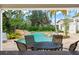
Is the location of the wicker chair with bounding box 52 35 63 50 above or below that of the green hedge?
below

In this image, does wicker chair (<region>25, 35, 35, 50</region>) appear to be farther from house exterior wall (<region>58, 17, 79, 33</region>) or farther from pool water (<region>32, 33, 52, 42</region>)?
house exterior wall (<region>58, 17, 79, 33</region>)

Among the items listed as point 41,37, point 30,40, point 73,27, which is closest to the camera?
point 30,40

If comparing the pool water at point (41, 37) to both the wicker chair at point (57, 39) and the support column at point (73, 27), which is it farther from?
the support column at point (73, 27)

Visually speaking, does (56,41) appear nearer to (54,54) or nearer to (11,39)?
(11,39)

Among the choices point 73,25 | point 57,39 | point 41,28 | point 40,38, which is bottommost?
point 40,38

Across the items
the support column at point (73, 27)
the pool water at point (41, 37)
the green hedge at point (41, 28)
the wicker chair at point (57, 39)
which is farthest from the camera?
the pool water at point (41, 37)

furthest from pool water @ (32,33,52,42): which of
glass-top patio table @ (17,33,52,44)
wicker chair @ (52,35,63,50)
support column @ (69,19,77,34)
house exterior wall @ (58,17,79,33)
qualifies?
support column @ (69,19,77,34)

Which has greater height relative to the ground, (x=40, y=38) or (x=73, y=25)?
(x=73, y=25)

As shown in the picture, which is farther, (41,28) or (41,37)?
(41,37)

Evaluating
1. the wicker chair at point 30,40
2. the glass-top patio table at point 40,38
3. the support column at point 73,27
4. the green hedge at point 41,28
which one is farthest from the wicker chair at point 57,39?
the wicker chair at point 30,40

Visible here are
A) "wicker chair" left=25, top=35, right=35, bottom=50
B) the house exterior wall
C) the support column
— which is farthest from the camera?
the support column

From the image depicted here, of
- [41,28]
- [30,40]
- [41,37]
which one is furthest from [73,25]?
[30,40]

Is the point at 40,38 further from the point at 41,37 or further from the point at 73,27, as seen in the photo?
the point at 73,27
